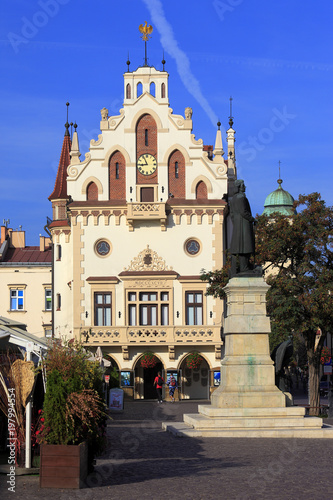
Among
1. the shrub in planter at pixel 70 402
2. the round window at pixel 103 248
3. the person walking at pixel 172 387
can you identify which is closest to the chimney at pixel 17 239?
the round window at pixel 103 248

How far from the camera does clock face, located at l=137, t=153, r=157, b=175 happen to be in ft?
178

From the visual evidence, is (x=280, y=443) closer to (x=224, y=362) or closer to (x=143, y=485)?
(x=224, y=362)

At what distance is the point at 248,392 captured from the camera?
24875 mm

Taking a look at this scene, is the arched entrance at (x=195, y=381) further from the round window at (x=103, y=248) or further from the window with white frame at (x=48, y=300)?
the window with white frame at (x=48, y=300)

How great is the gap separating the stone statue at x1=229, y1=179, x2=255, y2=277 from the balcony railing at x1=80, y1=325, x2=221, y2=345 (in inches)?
1044

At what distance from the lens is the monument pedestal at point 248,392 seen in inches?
939

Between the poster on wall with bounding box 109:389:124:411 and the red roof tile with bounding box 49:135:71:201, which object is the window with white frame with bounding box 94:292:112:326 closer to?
the red roof tile with bounding box 49:135:71:201

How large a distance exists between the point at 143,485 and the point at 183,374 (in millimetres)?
39807

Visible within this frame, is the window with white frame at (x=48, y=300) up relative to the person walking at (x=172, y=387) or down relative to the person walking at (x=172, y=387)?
up

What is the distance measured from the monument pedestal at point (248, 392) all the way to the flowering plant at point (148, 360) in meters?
26.0

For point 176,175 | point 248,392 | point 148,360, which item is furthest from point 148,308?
point 248,392

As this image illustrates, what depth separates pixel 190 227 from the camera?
53.9 m

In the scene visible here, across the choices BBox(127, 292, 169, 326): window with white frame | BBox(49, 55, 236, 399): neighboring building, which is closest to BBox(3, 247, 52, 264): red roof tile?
BBox(49, 55, 236, 399): neighboring building

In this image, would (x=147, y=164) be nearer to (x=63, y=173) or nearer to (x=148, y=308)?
(x=148, y=308)
